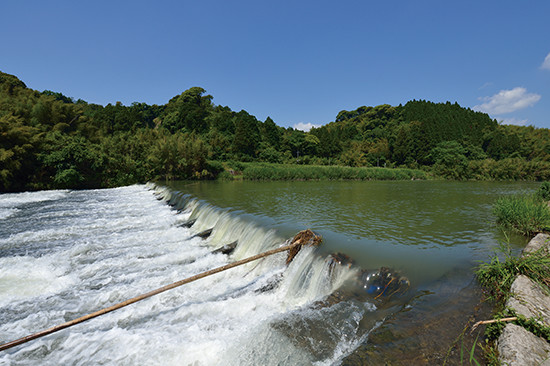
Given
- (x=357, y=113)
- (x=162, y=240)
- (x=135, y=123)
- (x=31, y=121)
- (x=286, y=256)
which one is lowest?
(x=162, y=240)

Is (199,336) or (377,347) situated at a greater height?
(377,347)

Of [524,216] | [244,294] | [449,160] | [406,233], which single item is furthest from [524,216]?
[449,160]

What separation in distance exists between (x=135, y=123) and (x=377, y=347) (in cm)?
6840

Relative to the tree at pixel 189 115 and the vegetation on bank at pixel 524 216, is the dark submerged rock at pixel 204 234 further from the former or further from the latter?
the tree at pixel 189 115

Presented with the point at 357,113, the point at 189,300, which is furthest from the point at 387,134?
the point at 189,300

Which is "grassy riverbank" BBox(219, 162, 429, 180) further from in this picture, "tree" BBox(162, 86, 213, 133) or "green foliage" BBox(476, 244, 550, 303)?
"green foliage" BBox(476, 244, 550, 303)

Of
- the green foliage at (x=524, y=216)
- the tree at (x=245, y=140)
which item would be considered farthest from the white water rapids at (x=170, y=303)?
the tree at (x=245, y=140)

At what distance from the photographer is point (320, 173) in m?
38.8

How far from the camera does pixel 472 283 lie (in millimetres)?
4430

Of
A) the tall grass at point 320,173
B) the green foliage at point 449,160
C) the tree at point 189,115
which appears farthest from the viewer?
the tree at point 189,115

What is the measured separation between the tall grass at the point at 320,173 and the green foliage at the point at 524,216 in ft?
97.0

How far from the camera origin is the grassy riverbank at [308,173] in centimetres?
3709

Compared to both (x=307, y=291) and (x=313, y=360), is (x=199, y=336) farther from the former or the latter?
(x=307, y=291)

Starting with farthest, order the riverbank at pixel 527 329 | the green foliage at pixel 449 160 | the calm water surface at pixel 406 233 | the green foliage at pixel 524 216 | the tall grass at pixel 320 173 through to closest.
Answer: the green foliage at pixel 449 160, the tall grass at pixel 320 173, the green foliage at pixel 524 216, the calm water surface at pixel 406 233, the riverbank at pixel 527 329
